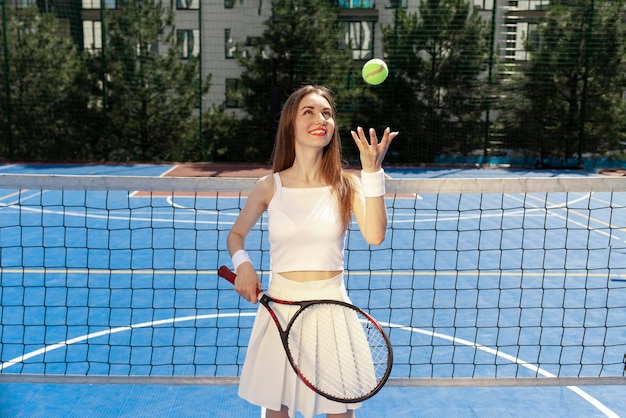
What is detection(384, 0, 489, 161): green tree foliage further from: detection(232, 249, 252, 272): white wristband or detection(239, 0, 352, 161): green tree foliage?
detection(232, 249, 252, 272): white wristband

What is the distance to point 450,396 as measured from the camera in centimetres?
478

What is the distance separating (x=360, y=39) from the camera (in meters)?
24.6

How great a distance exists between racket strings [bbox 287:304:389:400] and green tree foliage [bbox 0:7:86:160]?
19.4 m

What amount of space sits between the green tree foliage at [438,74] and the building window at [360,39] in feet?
4.65

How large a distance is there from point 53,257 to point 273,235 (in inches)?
266

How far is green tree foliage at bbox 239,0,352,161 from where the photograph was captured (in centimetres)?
2094

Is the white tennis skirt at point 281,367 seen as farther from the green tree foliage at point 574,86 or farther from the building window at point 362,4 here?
the building window at point 362,4

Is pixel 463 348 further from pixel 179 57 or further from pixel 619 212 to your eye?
pixel 179 57

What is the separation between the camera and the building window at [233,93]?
2159cm

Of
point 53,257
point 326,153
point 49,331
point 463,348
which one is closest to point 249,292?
point 326,153

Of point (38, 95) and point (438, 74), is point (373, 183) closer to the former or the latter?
point (438, 74)

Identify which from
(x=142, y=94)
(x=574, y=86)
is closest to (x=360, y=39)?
(x=574, y=86)

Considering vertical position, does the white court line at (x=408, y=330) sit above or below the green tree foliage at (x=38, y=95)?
below

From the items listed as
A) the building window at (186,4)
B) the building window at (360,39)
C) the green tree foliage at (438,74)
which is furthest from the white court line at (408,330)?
the building window at (186,4)
